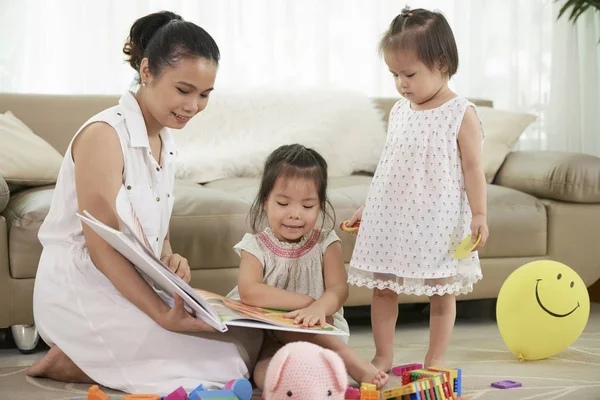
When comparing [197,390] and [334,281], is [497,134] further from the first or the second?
[197,390]

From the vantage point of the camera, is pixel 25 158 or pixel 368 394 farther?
pixel 25 158

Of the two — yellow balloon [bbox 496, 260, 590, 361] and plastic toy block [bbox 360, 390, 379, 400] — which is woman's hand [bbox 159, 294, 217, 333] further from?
yellow balloon [bbox 496, 260, 590, 361]

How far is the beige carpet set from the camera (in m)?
1.74

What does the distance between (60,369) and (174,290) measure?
0.44 m

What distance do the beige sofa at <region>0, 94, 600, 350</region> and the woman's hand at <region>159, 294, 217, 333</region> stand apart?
63 centimetres

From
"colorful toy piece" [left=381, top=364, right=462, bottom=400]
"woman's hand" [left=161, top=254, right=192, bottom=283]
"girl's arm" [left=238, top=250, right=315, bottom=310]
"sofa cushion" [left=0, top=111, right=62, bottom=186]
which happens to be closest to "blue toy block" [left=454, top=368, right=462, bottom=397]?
"colorful toy piece" [left=381, top=364, right=462, bottom=400]

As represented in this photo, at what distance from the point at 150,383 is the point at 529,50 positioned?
280 cm

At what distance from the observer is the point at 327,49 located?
359 centimetres

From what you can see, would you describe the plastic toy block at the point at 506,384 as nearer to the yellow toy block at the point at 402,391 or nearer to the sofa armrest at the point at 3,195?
the yellow toy block at the point at 402,391

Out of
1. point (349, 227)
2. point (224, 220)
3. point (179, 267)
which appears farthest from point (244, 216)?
point (179, 267)

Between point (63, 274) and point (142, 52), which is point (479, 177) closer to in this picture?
point (142, 52)

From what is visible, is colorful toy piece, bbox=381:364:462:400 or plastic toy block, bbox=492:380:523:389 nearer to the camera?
colorful toy piece, bbox=381:364:462:400

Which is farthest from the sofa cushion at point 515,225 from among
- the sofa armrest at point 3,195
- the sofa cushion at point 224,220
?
the sofa armrest at point 3,195

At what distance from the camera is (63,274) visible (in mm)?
1782
